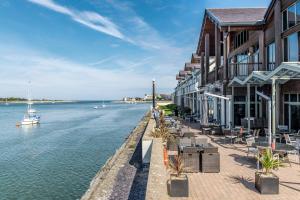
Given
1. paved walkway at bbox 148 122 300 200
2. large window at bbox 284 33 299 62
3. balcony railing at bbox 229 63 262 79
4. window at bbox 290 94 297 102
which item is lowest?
paved walkway at bbox 148 122 300 200

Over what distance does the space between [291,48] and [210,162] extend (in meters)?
10.3

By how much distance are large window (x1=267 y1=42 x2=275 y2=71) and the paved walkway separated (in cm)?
933

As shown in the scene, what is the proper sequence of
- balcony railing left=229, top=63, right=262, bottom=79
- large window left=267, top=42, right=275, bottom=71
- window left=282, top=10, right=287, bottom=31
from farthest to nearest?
1. balcony railing left=229, top=63, right=262, bottom=79
2. large window left=267, top=42, right=275, bottom=71
3. window left=282, top=10, right=287, bottom=31

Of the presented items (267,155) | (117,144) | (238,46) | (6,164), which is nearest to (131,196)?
(267,155)

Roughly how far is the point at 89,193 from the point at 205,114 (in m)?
12.0

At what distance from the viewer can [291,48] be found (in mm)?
17078

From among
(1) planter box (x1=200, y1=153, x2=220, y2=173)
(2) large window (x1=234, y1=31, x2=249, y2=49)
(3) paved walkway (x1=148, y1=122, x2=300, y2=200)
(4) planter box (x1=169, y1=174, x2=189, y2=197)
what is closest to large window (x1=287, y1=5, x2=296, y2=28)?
(2) large window (x1=234, y1=31, x2=249, y2=49)

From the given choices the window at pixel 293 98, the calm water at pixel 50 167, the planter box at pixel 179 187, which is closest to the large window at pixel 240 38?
the window at pixel 293 98

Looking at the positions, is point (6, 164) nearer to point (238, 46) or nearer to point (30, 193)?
point (30, 193)

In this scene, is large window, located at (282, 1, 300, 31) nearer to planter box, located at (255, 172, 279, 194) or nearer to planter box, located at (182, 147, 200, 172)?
planter box, located at (182, 147, 200, 172)

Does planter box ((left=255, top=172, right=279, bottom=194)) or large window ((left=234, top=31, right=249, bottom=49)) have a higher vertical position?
large window ((left=234, top=31, right=249, bottom=49))

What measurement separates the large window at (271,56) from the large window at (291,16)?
188cm

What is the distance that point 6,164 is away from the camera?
23484 millimetres

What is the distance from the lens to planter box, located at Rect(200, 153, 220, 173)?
9.81 m
